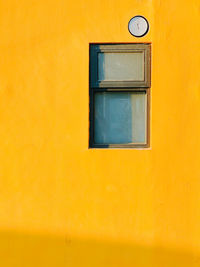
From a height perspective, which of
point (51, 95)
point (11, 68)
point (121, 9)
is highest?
point (121, 9)

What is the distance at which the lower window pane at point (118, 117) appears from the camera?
3043 mm

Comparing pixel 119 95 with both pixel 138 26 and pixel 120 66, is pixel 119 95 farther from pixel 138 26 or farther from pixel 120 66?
pixel 138 26

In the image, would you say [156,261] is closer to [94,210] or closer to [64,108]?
[94,210]

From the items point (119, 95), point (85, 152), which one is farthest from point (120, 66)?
point (85, 152)

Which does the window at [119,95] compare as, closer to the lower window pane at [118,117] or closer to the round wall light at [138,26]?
the lower window pane at [118,117]

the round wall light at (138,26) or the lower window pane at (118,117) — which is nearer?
the round wall light at (138,26)

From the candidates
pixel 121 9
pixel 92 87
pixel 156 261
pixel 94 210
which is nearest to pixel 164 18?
pixel 121 9

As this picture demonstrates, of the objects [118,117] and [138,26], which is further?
[118,117]

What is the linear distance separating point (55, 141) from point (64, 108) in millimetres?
328

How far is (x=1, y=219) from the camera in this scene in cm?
296

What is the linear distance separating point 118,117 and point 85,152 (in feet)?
1.61

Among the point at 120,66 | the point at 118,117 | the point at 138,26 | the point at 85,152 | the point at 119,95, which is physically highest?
the point at 138,26

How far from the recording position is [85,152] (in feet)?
9.58

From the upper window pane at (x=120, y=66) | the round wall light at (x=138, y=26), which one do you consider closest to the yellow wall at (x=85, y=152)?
the round wall light at (x=138, y=26)
